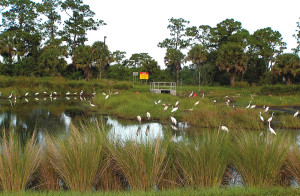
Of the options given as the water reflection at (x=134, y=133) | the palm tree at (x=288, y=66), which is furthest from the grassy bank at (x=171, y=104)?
the palm tree at (x=288, y=66)

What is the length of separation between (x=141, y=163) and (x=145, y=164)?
8cm

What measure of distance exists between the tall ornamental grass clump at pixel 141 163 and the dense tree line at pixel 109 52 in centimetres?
3869

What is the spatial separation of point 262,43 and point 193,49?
35.5ft

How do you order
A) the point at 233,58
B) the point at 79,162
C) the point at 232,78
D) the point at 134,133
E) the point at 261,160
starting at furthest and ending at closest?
the point at 232,78 < the point at 233,58 < the point at 134,133 < the point at 261,160 < the point at 79,162

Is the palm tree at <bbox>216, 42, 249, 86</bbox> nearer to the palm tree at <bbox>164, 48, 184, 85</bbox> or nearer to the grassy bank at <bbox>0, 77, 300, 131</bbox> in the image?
the palm tree at <bbox>164, 48, 184, 85</bbox>

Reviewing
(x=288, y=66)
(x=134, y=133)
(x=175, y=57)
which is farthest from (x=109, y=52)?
(x=134, y=133)

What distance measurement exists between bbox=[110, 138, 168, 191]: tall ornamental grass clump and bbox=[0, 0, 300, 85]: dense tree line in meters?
38.7

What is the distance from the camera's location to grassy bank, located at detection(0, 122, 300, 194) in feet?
16.1

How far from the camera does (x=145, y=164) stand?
196 inches

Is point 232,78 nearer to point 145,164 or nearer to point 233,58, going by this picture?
point 233,58

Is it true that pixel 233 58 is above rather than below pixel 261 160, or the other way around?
above

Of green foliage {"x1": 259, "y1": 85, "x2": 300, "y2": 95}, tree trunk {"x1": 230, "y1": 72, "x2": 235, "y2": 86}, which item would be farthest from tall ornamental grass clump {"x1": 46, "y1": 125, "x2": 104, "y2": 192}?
tree trunk {"x1": 230, "y1": 72, "x2": 235, "y2": 86}

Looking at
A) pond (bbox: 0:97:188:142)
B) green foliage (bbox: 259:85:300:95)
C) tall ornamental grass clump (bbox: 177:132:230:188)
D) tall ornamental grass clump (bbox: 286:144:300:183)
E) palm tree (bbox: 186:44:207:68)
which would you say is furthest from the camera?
palm tree (bbox: 186:44:207:68)

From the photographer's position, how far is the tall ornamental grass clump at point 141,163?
4961 mm
